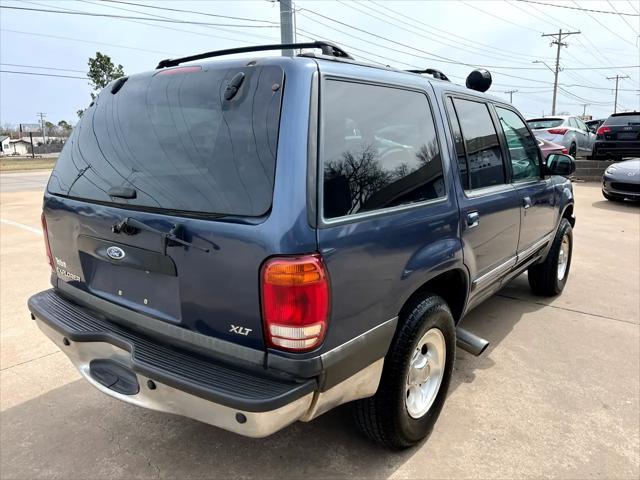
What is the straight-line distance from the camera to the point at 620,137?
13188mm

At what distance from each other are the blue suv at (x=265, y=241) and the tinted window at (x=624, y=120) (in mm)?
12851

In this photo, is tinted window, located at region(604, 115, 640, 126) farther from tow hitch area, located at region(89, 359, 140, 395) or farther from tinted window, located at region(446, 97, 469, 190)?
tow hitch area, located at region(89, 359, 140, 395)

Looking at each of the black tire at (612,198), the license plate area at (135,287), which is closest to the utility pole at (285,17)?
the black tire at (612,198)

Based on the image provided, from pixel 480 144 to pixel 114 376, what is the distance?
249cm

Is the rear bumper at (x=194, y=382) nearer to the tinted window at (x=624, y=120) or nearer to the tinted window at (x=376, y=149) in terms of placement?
the tinted window at (x=376, y=149)

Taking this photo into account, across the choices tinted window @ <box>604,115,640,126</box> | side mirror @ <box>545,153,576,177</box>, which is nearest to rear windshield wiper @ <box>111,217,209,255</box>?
side mirror @ <box>545,153,576,177</box>

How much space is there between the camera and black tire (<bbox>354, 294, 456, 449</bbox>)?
227 centimetres

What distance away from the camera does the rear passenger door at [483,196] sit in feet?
9.16

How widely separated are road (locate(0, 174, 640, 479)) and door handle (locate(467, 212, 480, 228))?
3.57 ft

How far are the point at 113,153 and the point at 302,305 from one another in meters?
1.25

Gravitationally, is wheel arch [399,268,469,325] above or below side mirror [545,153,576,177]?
below

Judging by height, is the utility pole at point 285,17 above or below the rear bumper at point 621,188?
above

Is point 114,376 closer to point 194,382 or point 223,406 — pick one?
point 194,382

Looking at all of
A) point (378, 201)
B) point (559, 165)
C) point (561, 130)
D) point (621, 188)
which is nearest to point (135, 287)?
point (378, 201)
